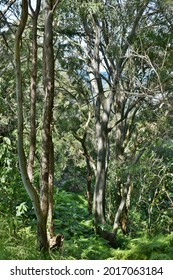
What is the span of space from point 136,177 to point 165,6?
11.6ft

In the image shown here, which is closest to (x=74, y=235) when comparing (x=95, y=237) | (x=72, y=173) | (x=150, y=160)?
(x=95, y=237)

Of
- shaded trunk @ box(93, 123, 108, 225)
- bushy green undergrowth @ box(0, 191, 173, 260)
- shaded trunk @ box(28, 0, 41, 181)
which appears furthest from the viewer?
shaded trunk @ box(93, 123, 108, 225)

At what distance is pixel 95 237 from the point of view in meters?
8.34

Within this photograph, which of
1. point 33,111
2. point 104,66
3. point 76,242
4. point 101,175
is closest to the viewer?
point 33,111

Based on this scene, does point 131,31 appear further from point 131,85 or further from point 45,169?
point 45,169

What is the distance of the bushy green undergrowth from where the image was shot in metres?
4.79

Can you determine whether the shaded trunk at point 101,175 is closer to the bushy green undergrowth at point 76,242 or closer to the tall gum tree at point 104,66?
the tall gum tree at point 104,66

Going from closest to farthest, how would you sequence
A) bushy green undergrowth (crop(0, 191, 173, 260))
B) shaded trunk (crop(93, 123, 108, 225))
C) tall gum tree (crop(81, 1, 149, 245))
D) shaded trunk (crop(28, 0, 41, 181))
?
1. bushy green undergrowth (crop(0, 191, 173, 260))
2. shaded trunk (crop(28, 0, 41, 181))
3. tall gum tree (crop(81, 1, 149, 245))
4. shaded trunk (crop(93, 123, 108, 225))

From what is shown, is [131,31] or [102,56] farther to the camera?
[102,56]

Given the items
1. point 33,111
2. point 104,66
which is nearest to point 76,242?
point 33,111

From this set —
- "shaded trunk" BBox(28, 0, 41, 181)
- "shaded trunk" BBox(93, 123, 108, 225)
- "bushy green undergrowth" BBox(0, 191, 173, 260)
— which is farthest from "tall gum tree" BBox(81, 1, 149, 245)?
"shaded trunk" BBox(28, 0, 41, 181)

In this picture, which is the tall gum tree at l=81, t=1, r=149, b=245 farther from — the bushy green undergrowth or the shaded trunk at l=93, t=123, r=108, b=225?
the bushy green undergrowth

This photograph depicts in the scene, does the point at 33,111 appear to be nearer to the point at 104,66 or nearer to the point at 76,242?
the point at 76,242

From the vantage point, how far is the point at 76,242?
7.37 m
